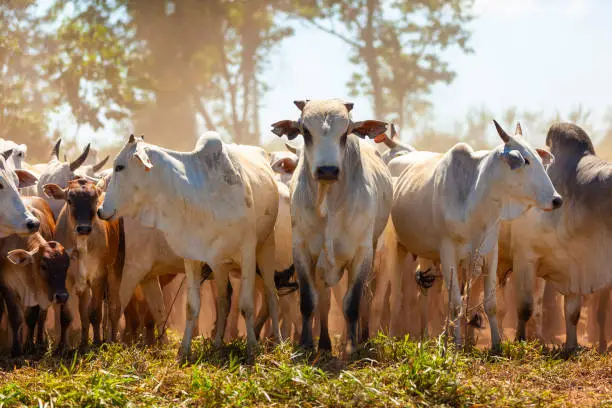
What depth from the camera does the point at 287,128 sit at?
6570mm

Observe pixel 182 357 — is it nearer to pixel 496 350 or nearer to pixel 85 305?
pixel 85 305

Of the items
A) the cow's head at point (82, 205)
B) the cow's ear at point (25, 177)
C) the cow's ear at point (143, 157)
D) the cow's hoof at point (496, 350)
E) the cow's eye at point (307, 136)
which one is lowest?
the cow's hoof at point (496, 350)

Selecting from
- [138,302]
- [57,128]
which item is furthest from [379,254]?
[57,128]

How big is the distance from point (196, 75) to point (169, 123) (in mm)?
2257

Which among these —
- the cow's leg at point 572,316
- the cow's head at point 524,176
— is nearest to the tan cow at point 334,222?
the cow's head at point 524,176

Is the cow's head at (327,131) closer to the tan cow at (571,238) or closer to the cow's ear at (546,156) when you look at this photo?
the cow's ear at (546,156)

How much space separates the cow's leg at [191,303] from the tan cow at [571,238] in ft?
9.60

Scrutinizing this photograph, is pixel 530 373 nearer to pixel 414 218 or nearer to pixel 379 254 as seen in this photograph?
pixel 414 218

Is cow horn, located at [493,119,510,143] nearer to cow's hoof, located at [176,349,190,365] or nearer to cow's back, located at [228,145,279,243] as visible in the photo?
cow's back, located at [228,145,279,243]

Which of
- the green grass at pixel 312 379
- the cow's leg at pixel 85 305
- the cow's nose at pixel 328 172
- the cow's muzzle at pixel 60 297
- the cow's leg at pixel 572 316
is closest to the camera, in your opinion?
the green grass at pixel 312 379

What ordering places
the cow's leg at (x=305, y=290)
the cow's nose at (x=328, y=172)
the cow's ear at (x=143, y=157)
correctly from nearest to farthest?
the cow's nose at (x=328, y=172), the cow's ear at (x=143, y=157), the cow's leg at (x=305, y=290)

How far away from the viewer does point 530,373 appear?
5863 millimetres

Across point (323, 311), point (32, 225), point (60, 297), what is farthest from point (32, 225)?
point (323, 311)

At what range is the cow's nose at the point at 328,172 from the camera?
19.3ft
